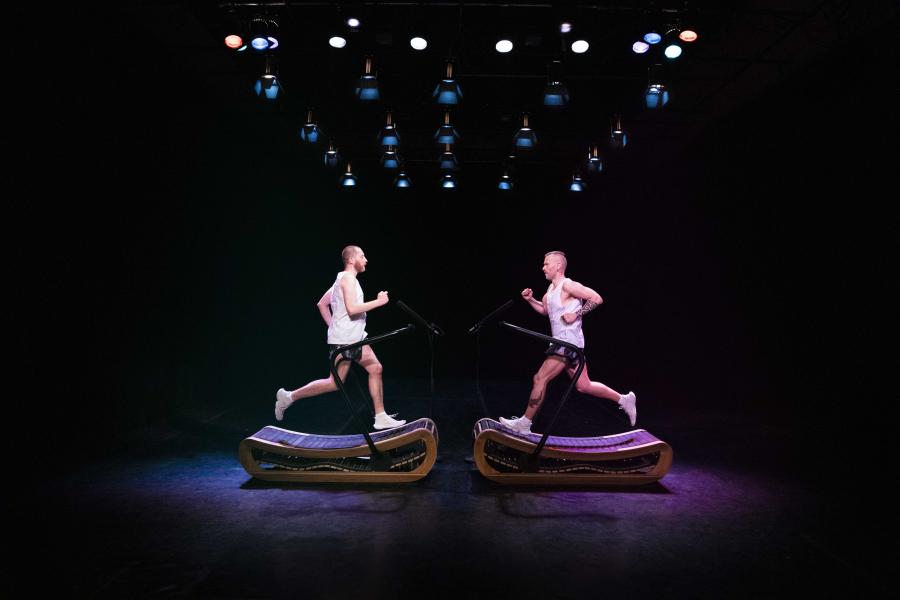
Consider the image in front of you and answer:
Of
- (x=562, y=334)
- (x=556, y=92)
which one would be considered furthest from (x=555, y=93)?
(x=562, y=334)

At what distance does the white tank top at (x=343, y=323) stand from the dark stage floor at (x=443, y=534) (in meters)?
1.46

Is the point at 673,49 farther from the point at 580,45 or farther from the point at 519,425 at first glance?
the point at 519,425

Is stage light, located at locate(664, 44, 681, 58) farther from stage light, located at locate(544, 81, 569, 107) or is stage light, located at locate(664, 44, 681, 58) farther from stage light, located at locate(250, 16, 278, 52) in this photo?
stage light, located at locate(250, 16, 278, 52)

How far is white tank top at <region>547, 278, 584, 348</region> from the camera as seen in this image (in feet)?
16.7

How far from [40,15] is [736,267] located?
9.83 meters

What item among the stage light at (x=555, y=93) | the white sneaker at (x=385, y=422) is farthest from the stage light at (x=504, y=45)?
the white sneaker at (x=385, y=422)

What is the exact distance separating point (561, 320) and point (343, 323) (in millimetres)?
2138

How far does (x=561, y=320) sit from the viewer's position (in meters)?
5.13

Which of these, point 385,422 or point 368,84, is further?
point 368,84

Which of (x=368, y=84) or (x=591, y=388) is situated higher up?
(x=368, y=84)

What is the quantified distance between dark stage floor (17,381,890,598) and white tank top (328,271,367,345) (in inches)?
57.3

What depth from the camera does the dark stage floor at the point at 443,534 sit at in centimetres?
274

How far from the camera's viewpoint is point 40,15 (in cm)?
473

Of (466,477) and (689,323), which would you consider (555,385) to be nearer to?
(689,323)
